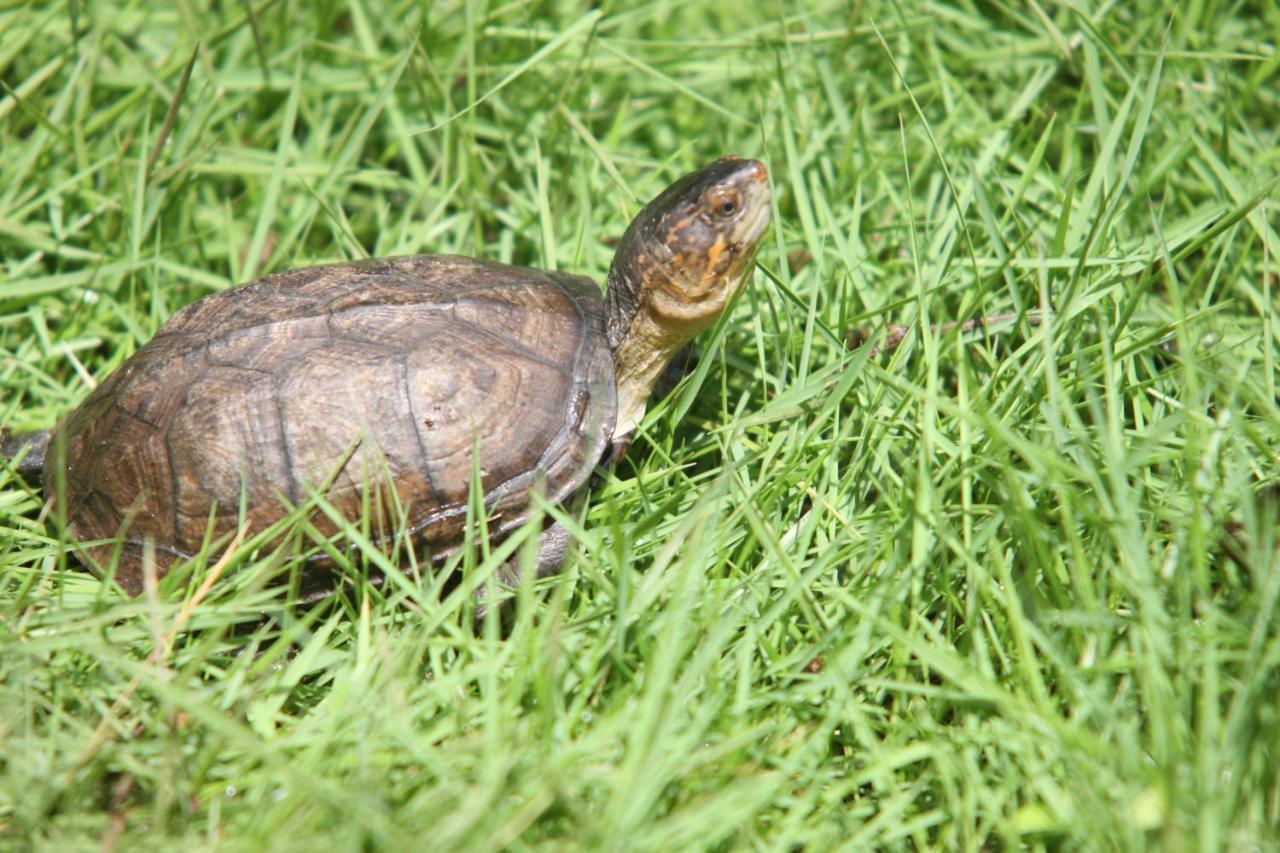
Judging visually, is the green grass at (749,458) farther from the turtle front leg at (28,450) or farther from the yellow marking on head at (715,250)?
the yellow marking on head at (715,250)

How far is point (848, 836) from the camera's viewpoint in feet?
6.14

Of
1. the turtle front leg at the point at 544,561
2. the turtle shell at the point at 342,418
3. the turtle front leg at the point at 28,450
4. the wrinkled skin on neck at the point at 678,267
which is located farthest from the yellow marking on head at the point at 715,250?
the turtle front leg at the point at 28,450

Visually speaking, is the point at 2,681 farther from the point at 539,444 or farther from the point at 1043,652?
the point at 1043,652

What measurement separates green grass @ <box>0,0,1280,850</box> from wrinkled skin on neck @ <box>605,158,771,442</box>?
0.13m

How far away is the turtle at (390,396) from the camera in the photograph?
7.48 feet

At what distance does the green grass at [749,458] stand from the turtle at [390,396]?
0.45ft

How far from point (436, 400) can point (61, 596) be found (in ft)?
2.98

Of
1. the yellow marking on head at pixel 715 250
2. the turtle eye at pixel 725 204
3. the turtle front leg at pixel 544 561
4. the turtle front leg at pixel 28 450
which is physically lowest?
the turtle front leg at pixel 544 561

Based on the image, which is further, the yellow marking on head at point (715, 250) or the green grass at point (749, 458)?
the yellow marking on head at point (715, 250)

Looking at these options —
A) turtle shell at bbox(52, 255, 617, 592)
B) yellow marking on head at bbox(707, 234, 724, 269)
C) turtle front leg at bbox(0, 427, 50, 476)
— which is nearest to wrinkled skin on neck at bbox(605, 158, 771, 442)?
yellow marking on head at bbox(707, 234, 724, 269)

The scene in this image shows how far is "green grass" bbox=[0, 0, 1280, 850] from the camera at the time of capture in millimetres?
1781

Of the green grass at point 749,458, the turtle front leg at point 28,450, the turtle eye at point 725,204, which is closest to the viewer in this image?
the green grass at point 749,458

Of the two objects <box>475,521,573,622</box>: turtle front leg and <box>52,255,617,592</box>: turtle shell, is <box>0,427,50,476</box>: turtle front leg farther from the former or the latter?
<box>475,521,573,622</box>: turtle front leg

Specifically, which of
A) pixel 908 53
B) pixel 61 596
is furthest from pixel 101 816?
pixel 908 53
